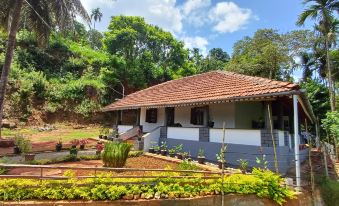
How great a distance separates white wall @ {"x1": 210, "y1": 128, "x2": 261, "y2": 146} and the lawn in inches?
511

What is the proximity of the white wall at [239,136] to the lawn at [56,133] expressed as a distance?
511 inches

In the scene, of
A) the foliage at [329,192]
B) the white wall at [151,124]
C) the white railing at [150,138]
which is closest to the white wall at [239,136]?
the foliage at [329,192]

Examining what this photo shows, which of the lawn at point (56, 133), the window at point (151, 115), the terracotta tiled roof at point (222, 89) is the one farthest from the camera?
the lawn at point (56, 133)

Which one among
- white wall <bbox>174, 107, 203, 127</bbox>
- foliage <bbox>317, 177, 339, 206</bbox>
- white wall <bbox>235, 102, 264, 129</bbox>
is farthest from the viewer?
white wall <bbox>174, 107, 203, 127</bbox>

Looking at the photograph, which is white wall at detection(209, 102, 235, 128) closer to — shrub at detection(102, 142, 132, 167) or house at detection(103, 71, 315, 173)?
house at detection(103, 71, 315, 173)

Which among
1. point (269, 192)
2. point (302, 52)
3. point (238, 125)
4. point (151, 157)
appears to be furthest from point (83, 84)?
point (269, 192)

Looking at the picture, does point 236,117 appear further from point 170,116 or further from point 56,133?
point 56,133

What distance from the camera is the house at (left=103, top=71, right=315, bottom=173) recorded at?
33.6 ft

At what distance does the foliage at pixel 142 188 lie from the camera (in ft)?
19.0

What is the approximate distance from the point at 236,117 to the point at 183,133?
280 cm

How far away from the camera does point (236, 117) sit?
43.3 ft

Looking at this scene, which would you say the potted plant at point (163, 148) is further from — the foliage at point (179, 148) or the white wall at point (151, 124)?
the white wall at point (151, 124)

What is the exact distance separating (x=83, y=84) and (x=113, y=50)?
7225mm

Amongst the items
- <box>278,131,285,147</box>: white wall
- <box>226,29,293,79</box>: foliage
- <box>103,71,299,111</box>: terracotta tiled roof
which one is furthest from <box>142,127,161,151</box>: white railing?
<box>226,29,293,79</box>: foliage
